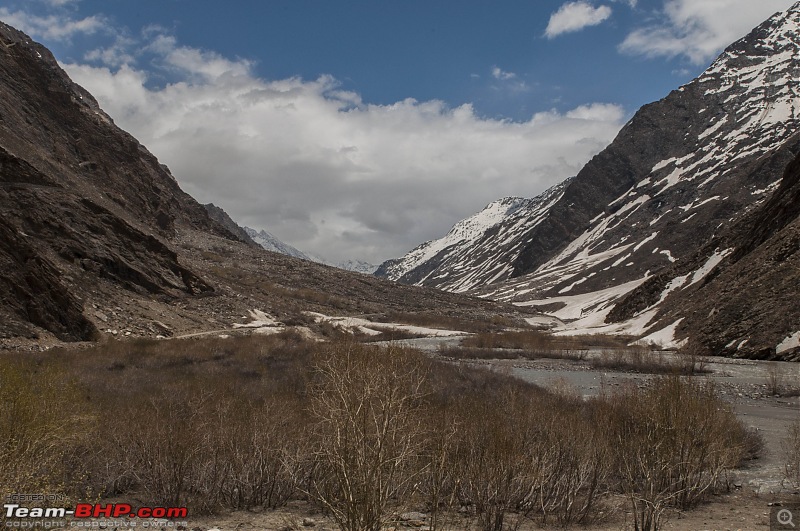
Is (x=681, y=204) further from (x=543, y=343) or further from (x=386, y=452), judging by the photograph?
(x=386, y=452)

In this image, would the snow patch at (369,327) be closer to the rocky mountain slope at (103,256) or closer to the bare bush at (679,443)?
the rocky mountain slope at (103,256)

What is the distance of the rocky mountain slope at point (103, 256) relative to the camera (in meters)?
27.4

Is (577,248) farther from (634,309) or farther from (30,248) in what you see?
(30,248)

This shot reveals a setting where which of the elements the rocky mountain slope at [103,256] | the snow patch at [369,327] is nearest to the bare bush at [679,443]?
the rocky mountain slope at [103,256]

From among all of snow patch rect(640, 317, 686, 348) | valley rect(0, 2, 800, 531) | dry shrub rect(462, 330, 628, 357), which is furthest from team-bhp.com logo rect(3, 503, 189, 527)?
snow patch rect(640, 317, 686, 348)

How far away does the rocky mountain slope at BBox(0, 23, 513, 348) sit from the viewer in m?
27.4

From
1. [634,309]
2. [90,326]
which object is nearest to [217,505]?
[90,326]

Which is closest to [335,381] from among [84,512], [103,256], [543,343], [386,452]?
[386,452]

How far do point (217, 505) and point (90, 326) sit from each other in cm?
2421

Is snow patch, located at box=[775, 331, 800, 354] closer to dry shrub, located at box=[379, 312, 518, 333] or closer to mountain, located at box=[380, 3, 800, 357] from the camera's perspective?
mountain, located at box=[380, 3, 800, 357]

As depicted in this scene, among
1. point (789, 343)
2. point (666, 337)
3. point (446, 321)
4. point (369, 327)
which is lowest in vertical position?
point (789, 343)

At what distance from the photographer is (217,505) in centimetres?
918

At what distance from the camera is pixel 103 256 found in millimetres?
39156

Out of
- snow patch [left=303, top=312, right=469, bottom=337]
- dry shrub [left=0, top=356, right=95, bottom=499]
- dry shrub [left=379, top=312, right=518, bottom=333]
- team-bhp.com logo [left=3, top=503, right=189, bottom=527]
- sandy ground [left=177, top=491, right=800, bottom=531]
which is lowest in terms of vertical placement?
sandy ground [left=177, top=491, right=800, bottom=531]
